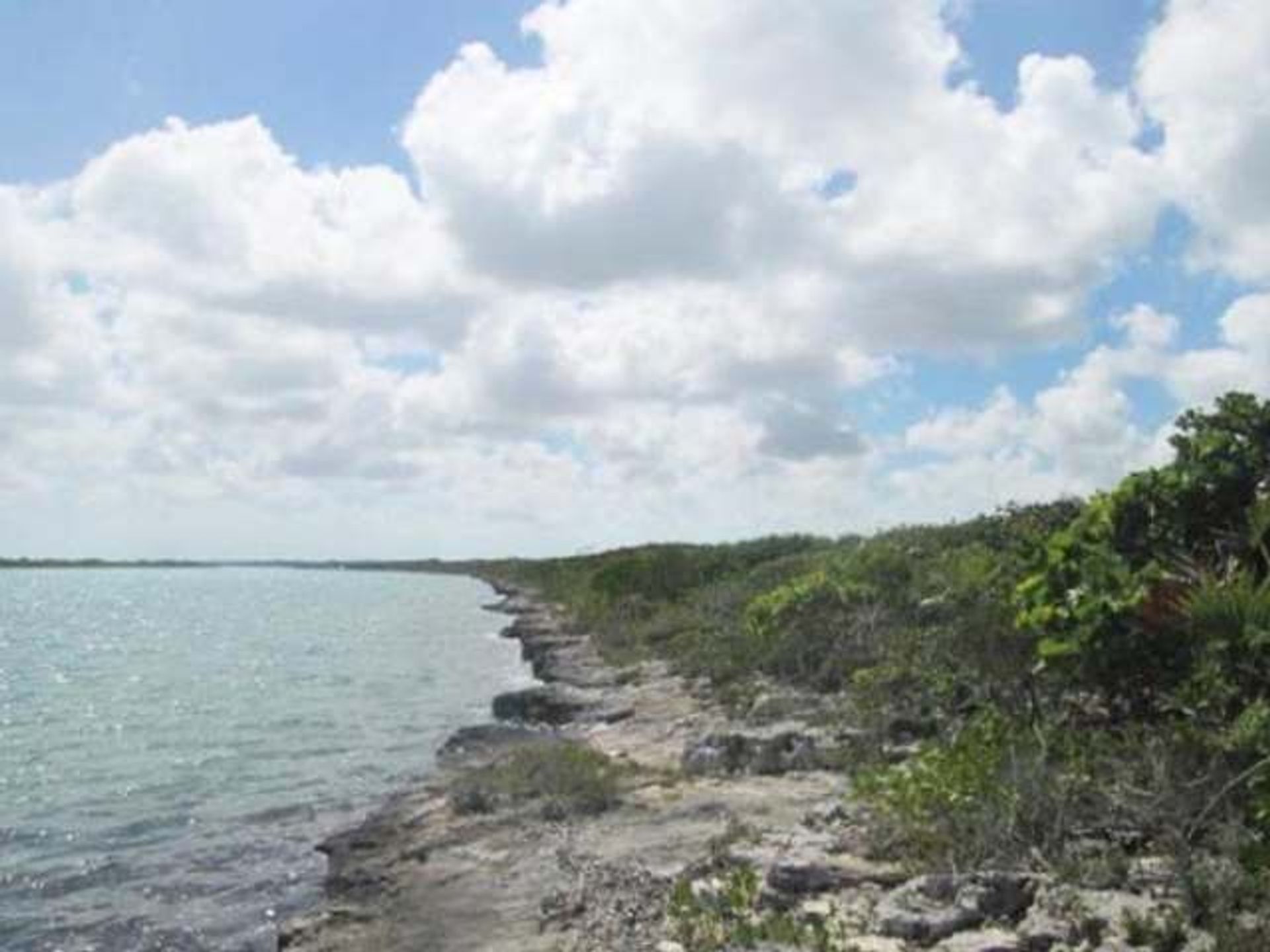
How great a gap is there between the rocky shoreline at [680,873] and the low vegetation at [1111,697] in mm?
448

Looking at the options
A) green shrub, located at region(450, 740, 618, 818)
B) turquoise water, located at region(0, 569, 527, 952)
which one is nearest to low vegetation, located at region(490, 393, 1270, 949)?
green shrub, located at region(450, 740, 618, 818)

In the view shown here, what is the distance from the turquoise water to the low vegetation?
7.50 metres

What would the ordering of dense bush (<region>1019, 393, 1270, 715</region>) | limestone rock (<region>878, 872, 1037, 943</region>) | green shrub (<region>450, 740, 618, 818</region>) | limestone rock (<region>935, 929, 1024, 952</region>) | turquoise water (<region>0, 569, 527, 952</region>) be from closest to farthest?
limestone rock (<region>935, 929, 1024, 952</region>), limestone rock (<region>878, 872, 1037, 943</region>), dense bush (<region>1019, 393, 1270, 715</region>), turquoise water (<region>0, 569, 527, 952</region>), green shrub (<region>450, 740, 618, 818</region>)

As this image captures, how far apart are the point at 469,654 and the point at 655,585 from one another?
7.89 metres

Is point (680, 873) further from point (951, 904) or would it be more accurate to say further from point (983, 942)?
point (983, 942)

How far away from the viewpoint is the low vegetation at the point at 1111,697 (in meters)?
10.2

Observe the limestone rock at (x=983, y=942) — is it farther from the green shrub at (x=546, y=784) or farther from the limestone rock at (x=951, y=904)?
the green shrub at (x=546, y=784)

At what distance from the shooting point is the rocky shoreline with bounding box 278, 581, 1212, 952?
31.8ft

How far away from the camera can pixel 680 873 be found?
12.6 m

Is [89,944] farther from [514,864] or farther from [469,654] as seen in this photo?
[469,654]

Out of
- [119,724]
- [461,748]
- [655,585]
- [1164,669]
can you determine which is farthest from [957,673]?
[655,585]

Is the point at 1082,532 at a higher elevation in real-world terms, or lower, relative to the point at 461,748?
higher

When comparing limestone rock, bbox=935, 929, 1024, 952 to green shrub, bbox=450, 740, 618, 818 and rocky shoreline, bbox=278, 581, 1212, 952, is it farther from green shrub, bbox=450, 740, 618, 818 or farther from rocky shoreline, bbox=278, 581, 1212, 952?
green shrub, bbox=450, 740, 618, 818

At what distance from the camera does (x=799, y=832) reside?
12.9 m
